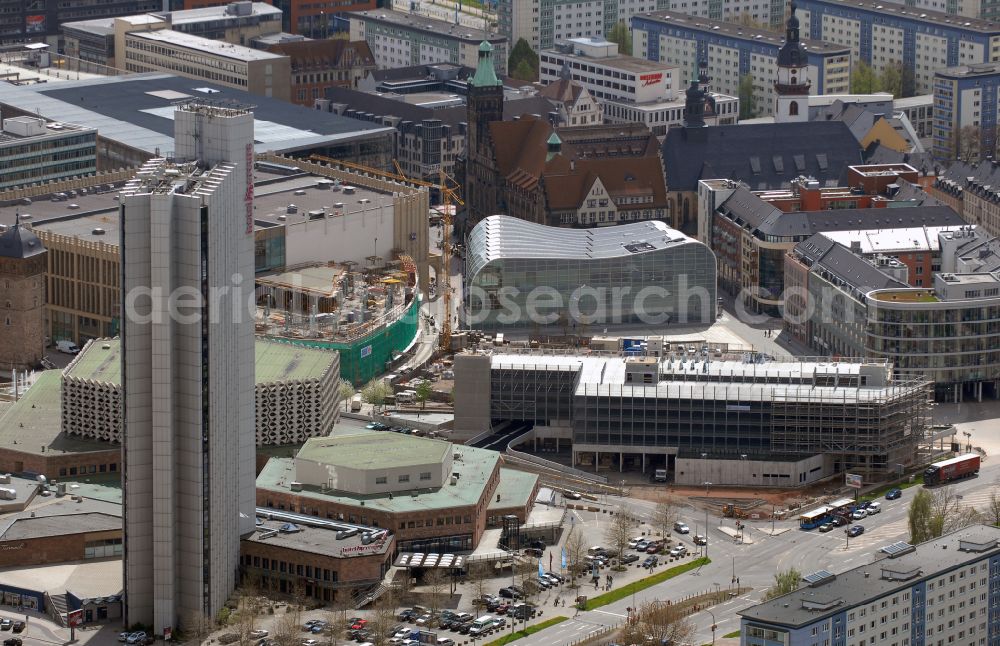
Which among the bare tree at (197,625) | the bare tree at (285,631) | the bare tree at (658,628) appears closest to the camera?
→ the bare tree at (285,631)

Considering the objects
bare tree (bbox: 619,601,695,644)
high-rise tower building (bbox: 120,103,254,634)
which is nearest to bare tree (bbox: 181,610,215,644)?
high-rise tower building (bbox: 120,103,254,634)

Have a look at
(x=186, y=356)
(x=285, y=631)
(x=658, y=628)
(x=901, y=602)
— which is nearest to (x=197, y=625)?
(x=285, y=631)

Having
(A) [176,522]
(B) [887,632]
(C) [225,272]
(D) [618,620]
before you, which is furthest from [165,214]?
(B) [887,632]

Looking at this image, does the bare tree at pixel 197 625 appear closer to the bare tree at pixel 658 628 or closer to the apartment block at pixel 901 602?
the bare tree at pixel 658 628

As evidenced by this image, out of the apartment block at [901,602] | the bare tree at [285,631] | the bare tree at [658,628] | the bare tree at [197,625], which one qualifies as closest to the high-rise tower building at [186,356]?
the bare tree at [197,625]

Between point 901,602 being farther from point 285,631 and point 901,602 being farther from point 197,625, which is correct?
point 197,625

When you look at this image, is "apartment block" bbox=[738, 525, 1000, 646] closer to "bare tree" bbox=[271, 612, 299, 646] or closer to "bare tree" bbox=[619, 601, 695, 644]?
"bare tree" bbox=[619, 601, 695, 644]

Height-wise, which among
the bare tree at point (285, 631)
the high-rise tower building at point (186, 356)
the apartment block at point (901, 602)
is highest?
Answer: the high-rise tower building at point (186, 356)
